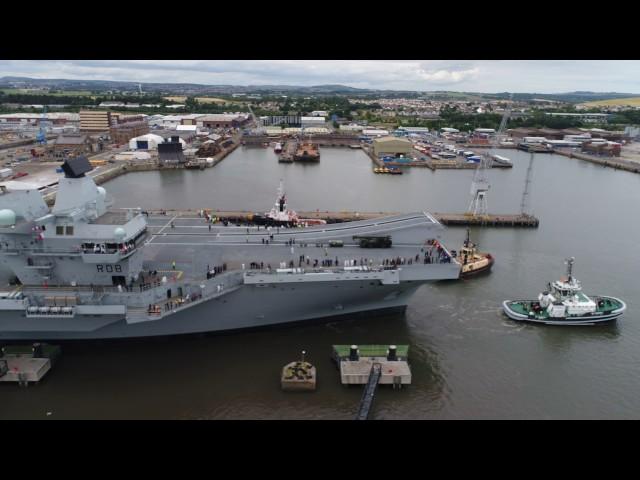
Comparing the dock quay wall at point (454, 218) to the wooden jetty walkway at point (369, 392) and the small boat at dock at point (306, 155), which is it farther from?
the small boat at dock at point (306, 155)

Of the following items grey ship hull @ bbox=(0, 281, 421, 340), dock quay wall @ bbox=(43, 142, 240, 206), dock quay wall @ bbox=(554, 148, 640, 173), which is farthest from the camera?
dock quay wall @ bbox=(554, 148, 640, 173)

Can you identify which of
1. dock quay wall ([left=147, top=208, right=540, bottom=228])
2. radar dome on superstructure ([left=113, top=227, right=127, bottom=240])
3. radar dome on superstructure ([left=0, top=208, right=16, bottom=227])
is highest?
radar dome on superstructure ([left=0, top=208, right=16, bottom=227])

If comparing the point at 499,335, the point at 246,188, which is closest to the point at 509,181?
the point at 246,188

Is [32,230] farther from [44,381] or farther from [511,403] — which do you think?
[511,403]

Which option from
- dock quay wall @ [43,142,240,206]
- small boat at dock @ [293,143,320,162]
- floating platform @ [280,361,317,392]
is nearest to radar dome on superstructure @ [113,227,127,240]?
floating platform @ [280,361,317,392]

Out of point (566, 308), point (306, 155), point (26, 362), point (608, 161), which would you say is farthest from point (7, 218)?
point (608, 161)

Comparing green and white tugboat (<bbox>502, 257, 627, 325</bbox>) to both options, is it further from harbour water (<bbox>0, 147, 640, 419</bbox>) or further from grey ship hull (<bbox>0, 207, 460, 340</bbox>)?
grey ship hull (<bbox>0, 207, 460, 340</bbox>)

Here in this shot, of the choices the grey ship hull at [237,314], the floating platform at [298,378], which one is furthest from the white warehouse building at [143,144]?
the floating platform at [298,378]
